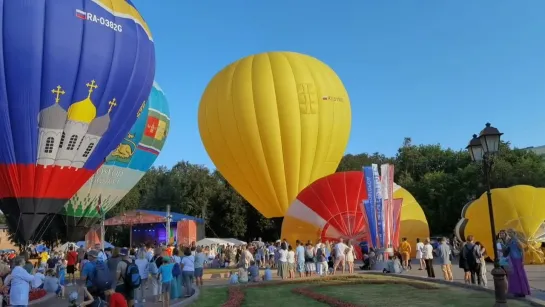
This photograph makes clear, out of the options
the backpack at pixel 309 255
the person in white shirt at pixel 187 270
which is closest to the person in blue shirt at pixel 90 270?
the person in white shirt at pixel 187 270

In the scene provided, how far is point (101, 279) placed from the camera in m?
7.98

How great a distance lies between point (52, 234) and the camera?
1929 inches

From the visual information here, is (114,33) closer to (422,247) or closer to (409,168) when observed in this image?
(422,247)

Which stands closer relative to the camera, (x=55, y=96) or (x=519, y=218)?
(x=55, y=96)

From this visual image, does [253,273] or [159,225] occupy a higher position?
[159,225]

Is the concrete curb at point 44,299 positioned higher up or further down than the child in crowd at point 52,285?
further down

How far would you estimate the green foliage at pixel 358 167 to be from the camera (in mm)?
49625

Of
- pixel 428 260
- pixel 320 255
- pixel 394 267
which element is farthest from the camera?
pixel 320 255

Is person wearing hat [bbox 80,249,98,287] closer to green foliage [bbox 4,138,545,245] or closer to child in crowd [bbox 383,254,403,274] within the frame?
child in crowd [bbox 383,254,403,274]

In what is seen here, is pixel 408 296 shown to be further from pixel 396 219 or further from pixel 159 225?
pixel 159 225

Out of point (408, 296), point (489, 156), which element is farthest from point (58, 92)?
point (489, 156)

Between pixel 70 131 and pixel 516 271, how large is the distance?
17.4m

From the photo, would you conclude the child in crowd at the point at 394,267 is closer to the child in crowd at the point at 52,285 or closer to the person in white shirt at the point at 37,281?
the child in crowd at the point at 52,285

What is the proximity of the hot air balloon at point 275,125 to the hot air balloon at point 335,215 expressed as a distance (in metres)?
3.79
